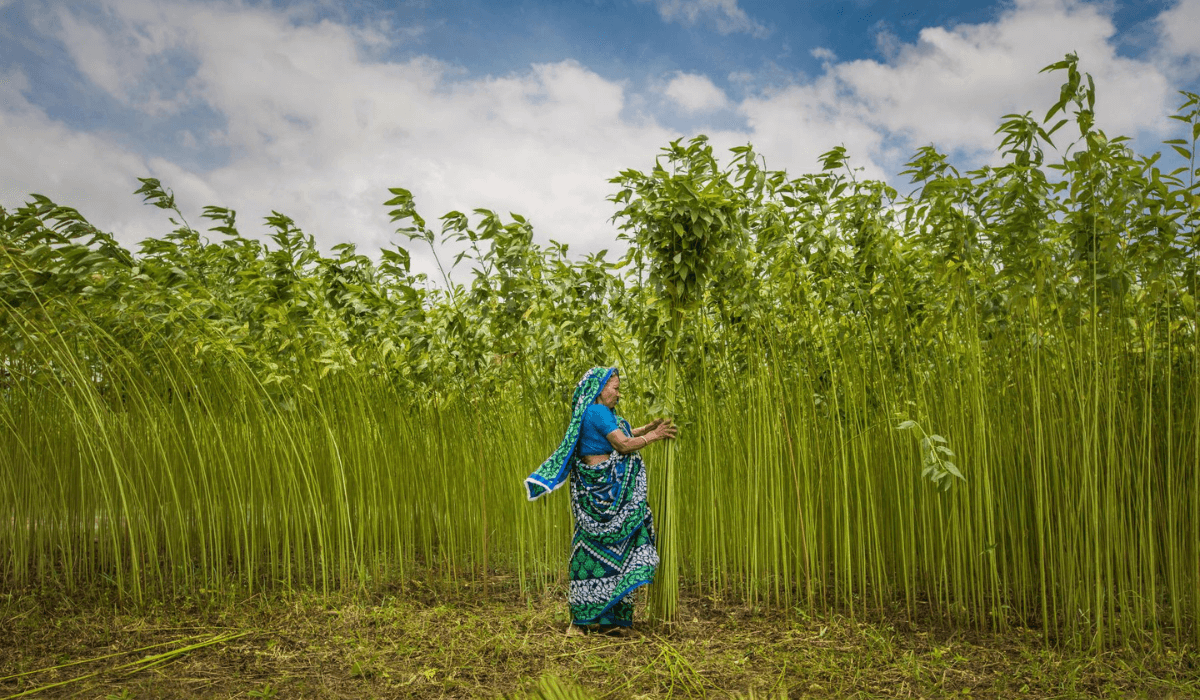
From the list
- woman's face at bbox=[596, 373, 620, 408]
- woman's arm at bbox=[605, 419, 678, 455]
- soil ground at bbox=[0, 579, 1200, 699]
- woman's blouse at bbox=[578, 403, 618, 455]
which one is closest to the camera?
soil ground at bbox=[0, 579, 1200, 699]

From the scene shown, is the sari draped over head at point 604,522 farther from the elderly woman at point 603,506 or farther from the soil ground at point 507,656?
the soil ground at point 507,656

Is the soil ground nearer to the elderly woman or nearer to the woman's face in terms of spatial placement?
the elderly woman

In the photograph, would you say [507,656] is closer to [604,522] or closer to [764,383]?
[604,522]

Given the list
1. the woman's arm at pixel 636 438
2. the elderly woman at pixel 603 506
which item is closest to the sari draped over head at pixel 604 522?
the elderly woman at pixel 603 506

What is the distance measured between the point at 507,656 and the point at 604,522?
0.91 meters

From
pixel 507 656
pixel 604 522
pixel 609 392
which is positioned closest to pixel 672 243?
pixel 609 392

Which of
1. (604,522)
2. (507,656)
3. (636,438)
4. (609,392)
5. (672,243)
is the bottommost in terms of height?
(507,656)

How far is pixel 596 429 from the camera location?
4227mm

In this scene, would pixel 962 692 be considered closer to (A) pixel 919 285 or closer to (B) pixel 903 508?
(B) pixel 903 508

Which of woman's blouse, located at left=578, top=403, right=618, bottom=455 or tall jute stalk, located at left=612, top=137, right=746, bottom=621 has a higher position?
tall jute stalk, located at left=612, top=137, right=746, bottom=621

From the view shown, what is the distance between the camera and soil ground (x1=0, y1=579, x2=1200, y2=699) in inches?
137

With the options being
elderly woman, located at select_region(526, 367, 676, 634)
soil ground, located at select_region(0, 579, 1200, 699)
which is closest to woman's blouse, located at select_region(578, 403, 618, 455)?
elderly woman, located at select_region(526, 367, 676, 634)

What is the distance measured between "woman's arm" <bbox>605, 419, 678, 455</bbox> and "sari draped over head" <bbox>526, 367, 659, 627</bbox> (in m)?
0.19

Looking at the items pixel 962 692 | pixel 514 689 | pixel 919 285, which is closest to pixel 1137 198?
pixel 919 285
